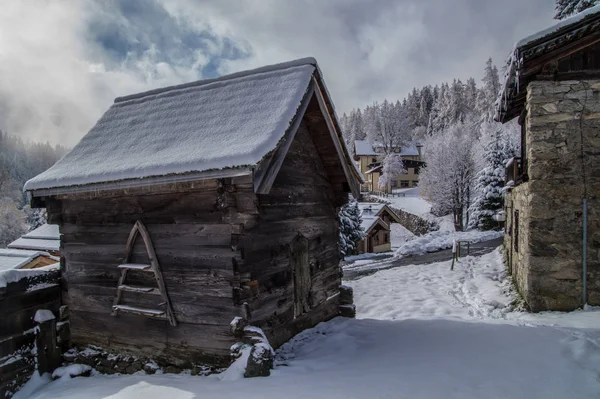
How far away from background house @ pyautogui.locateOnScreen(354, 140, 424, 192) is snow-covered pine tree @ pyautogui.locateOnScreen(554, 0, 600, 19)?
49867mm

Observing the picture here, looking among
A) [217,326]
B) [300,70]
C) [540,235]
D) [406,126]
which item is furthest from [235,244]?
[406,126]

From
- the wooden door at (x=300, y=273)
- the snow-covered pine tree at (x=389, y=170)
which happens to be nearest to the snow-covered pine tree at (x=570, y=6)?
the wooden door at (x=300, y=273)

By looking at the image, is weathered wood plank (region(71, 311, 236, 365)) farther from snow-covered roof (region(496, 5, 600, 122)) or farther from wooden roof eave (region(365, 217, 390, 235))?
wooden roof eave (region(365, 217, 390, 235))

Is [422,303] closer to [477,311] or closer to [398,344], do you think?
[477,311]

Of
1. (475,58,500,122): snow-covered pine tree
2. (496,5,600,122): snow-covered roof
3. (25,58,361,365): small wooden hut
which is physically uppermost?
(475,58,500,122): snow-covered pine tree

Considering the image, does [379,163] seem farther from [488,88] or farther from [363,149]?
[488,88]

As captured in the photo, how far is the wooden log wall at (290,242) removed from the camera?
591 cm

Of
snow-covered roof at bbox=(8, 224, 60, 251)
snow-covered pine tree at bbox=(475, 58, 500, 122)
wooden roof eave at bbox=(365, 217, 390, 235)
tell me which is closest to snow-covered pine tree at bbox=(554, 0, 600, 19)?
wooden roof eave at bbox=(365, 217, 390, 235)

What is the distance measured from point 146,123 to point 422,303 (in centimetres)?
932

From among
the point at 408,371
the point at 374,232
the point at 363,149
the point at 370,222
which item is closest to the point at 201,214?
the point at 408,371

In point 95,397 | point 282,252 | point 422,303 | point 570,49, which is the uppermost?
point 570,49

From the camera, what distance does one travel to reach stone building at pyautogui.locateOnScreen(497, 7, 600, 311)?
822 centimetres

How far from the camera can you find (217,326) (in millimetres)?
5633

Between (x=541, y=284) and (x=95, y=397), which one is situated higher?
(x=541, y=284)
